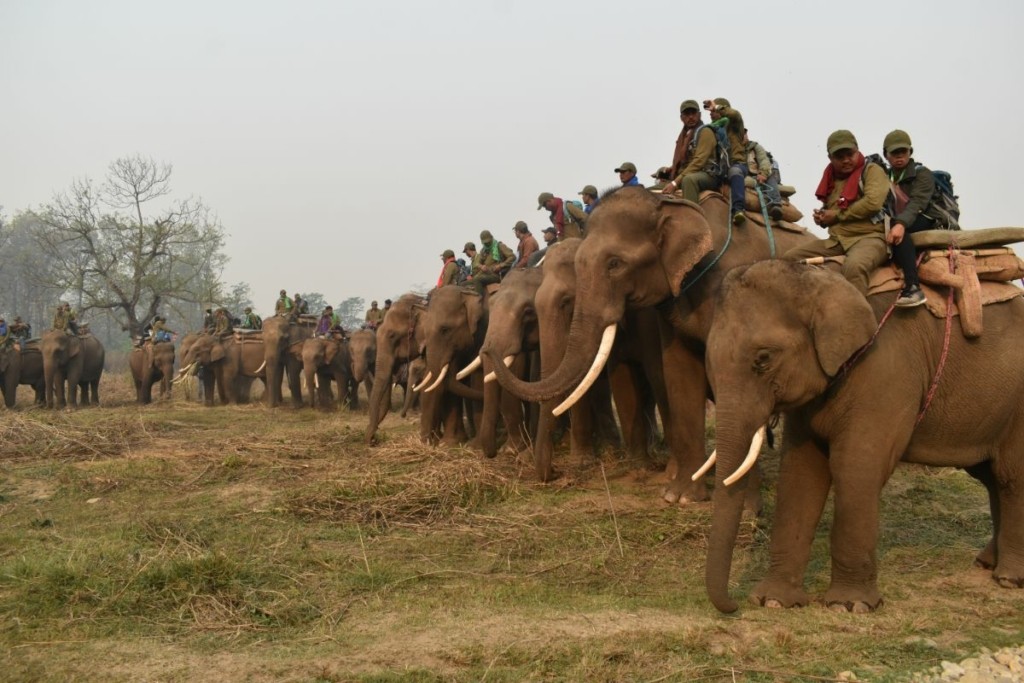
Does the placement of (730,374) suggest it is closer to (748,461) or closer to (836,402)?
(748,461)

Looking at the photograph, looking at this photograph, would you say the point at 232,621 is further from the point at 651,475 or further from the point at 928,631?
the point at 651,475

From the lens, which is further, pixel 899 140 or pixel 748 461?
pixel 899 140

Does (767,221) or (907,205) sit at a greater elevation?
(767,221)

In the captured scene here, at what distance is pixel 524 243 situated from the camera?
15.1m

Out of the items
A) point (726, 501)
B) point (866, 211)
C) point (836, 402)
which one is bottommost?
point (726, 501)

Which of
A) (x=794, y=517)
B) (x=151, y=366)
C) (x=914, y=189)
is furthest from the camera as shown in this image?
(x=151, y=366)

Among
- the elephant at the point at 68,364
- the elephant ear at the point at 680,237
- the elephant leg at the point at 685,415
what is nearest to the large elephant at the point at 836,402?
the elephant ear at the point at 680,237

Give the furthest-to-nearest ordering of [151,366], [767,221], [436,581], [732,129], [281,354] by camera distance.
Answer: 1. [151,366]
2. [281,354]
3. [732,129]
4. [767,221]
5. [436,581]

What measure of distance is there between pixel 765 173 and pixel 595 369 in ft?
10.4

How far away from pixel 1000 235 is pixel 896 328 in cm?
127

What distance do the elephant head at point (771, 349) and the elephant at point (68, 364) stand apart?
2263 centimetres

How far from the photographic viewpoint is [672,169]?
10.0 meters

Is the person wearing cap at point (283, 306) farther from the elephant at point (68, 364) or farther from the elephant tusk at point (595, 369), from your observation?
the elephant tusk at point (595, 369)

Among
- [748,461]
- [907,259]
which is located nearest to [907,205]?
[907,259]
